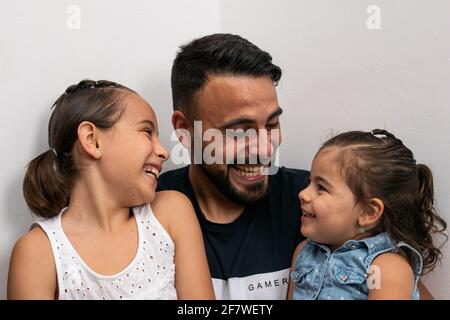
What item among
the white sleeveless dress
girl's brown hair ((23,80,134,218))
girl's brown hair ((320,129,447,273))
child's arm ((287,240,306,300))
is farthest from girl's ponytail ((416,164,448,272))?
girl's brown hair ((23,80,134,218))

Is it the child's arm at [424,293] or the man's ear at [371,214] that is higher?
the man's ear at [371,214]

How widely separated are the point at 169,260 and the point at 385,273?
1.42 ft

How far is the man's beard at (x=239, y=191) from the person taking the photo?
1.29 metres

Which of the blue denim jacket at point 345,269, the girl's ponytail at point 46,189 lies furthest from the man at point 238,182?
the girl's ponytail at point 46,189

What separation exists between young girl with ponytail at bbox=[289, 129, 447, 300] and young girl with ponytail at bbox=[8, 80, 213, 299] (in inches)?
10.0

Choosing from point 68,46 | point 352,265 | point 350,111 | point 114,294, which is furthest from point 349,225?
point 68,46

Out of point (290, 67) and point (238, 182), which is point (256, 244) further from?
point (290, 67)

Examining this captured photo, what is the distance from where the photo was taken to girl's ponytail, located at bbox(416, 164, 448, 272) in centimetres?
118

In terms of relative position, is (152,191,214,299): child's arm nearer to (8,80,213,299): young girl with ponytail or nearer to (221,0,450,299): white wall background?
(8,80,213,299): young girl with ponytail

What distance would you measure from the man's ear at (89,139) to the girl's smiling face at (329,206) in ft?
1.46

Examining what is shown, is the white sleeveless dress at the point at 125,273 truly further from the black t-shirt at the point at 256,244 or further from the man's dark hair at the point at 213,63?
the man's dark hair at the point at 213,63
